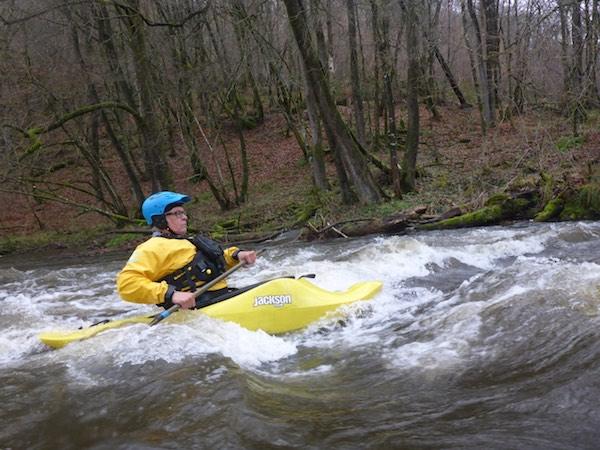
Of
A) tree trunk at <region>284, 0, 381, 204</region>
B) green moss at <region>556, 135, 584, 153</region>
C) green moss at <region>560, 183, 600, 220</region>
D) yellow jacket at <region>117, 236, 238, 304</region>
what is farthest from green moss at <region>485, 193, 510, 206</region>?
yellow jacket at <region>117, 236, 238, 304</region>

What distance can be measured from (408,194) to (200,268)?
882 cm

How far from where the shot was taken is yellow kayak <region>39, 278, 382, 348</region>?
16.1 feet

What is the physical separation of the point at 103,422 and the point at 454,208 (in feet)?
28.8

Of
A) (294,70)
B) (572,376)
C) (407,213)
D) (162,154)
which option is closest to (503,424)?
(572,376)

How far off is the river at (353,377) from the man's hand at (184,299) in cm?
19

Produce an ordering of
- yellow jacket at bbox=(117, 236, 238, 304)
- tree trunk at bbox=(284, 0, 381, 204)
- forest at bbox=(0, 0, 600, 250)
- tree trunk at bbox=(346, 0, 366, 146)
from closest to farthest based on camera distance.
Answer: yellow jacket at bbox=(117, 236, 238, 304)
forest at bbox=(0, 0, 600, 250)
tree trunk at bbox=(284, 0, 381, 204)
tree trunk at bbox=(346, 0, 366, 146)

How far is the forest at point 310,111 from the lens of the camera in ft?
33.7

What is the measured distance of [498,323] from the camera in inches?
168

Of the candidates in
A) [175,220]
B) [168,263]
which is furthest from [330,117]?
[168,263]

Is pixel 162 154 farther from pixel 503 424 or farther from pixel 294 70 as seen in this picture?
pixel 503 424

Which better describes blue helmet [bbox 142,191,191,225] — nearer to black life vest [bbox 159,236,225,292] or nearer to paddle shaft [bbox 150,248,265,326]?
black life vest [bbox 159,236,225,292]

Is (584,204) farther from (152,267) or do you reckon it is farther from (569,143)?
(152,267)

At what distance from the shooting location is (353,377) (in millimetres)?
3783

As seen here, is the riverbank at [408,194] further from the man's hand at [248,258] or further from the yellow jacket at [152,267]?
the yellow jacket at [152,267]
